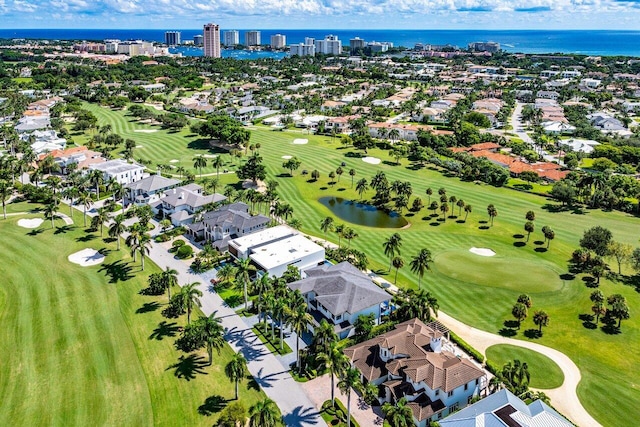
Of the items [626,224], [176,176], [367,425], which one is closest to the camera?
[367,425]

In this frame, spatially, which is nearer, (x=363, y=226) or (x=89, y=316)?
(x=89, y=316)

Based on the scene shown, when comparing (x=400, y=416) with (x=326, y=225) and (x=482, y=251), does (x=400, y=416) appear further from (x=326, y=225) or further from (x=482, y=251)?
(x=482, y=251)

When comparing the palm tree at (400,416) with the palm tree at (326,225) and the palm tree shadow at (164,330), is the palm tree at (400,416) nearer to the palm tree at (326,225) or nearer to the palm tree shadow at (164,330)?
the palm tree shadow at (164,330)

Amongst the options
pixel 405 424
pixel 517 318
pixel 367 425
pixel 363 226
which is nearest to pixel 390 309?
pixel 517 318

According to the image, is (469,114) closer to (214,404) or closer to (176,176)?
(176,176)

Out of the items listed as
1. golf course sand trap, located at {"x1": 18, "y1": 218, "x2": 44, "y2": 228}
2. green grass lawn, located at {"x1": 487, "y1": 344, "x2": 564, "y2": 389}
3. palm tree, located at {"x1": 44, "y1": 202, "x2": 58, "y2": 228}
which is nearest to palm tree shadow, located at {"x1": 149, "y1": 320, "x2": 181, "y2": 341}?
green grass lawn, located at {"x1": 487, "y1": 344, "x2": 564, "y2": 389}
